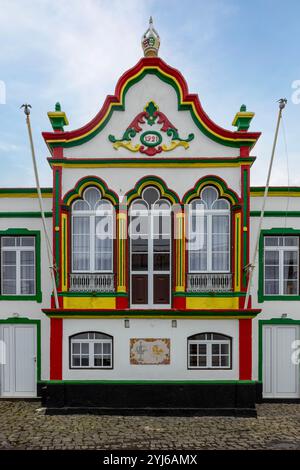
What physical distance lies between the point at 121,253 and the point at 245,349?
439 cm

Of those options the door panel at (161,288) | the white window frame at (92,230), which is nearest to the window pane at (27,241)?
the white window frame at (92,230)

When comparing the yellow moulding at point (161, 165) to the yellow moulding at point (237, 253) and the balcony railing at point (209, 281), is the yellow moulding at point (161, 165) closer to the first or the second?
the yellow moulding at point (237, 253)

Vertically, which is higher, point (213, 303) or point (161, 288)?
point (161, 288)

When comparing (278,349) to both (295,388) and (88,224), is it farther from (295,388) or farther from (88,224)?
(88,224)

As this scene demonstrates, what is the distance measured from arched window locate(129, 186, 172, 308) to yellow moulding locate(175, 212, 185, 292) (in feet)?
0.88

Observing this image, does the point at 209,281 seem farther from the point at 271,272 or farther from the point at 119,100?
the point at 119,100

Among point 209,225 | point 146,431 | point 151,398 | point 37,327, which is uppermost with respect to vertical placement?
point 209,225

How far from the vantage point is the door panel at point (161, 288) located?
9297 millimetres

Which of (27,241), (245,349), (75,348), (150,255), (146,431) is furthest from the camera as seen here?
(27,241)

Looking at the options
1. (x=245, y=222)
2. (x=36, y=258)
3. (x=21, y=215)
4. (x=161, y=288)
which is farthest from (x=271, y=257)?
(x=21, y=215)

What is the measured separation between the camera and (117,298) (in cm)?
911

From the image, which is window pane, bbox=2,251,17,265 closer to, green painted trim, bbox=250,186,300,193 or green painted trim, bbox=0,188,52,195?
green painted trim, bbox=0,188,52,195

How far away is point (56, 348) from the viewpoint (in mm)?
9094
